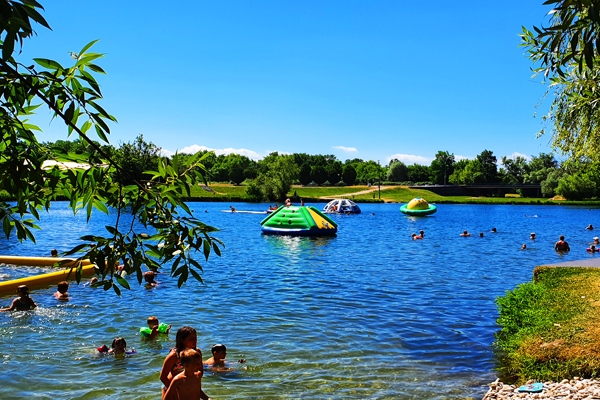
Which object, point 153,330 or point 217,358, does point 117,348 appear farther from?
point 217,358

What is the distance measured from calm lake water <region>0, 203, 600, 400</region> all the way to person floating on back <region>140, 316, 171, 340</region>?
227 millimetres

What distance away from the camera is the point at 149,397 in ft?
26.4

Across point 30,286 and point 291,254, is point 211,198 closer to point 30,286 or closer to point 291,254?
point 291,254

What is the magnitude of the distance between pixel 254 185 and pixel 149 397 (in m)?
101

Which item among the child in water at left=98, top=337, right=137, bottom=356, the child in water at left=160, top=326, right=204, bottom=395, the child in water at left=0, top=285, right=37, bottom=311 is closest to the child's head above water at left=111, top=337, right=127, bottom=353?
the child in water at left=98, top=337, right=137, bottom=356

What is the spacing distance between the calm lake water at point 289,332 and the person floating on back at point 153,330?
0.75 ft

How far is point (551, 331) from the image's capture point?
368 inches

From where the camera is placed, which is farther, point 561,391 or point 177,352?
point 561,391

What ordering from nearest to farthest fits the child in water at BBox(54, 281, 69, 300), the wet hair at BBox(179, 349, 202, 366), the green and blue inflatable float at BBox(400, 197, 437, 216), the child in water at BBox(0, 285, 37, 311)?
the wet hair at BBox(179, 349, 202, 366) → the child in water at BBox(0, 285, 37, 311) → the child in water at BBox(54, 281, 69, 300) → the green and blue inflatable float at BBox(400, 197, 437, 216)

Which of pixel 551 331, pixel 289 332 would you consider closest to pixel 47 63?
pixel 289 332

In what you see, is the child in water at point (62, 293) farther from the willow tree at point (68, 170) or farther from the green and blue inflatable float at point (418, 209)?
the green and blue inflatable float at point (418, 209)

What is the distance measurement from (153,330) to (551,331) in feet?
27.8

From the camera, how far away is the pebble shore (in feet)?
22.3

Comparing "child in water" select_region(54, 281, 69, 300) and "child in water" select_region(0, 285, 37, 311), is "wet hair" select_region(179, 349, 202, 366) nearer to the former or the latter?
"child in water" select_region(0, 285, 37, 311)
